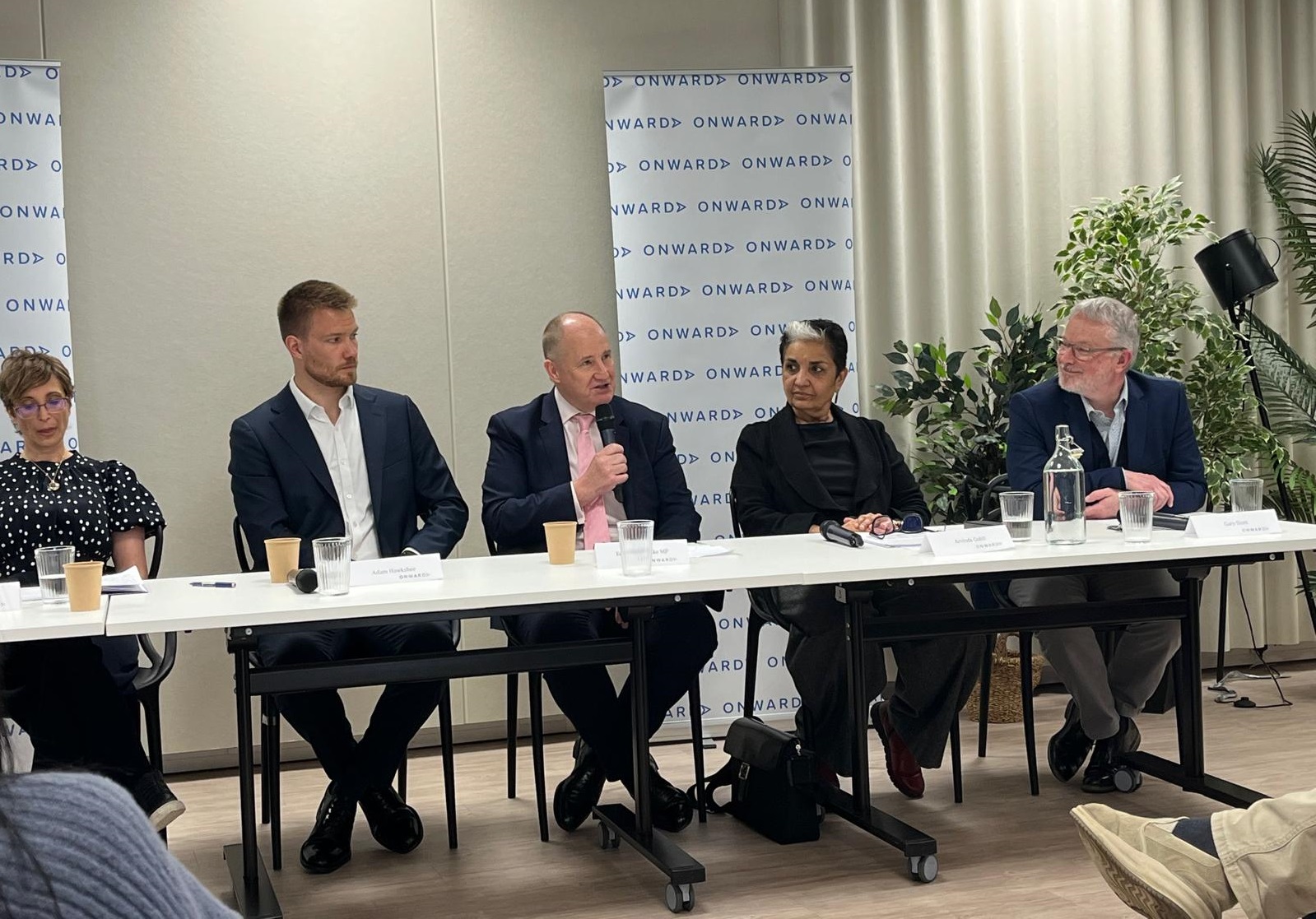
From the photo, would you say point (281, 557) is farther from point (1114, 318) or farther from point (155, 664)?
point (1114, 318)

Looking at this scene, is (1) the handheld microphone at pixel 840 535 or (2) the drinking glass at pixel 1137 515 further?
(1) the handheld microphone at pixel 840 535

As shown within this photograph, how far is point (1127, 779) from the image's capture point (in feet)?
12.7

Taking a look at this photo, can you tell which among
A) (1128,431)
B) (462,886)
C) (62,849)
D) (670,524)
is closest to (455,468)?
(670,524)

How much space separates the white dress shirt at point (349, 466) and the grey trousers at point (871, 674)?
1.17 metres

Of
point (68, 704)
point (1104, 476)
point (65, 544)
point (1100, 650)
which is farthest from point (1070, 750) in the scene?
point (65, 544)

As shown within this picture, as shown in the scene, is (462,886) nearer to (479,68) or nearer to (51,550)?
(51,550)

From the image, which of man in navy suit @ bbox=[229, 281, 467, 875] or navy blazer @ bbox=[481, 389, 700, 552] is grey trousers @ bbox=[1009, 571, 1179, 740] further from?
man in navy suit @ bbox=[229, 281, 467, 875]

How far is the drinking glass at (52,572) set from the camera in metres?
2.85

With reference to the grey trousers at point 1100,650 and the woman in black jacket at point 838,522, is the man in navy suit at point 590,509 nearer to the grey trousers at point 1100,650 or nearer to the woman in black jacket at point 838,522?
the woman in black jacket at point 838,522

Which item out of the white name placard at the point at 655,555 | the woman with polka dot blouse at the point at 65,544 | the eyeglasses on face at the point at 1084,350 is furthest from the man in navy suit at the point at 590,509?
the eyeglasses on face at the point at 1084,350

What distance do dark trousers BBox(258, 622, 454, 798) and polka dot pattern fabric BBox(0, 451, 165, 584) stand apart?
66 centimetres

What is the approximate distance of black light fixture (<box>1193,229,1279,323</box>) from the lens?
5.05 meters

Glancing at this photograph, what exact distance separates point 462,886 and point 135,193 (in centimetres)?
261

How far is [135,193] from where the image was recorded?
4.59 meters
